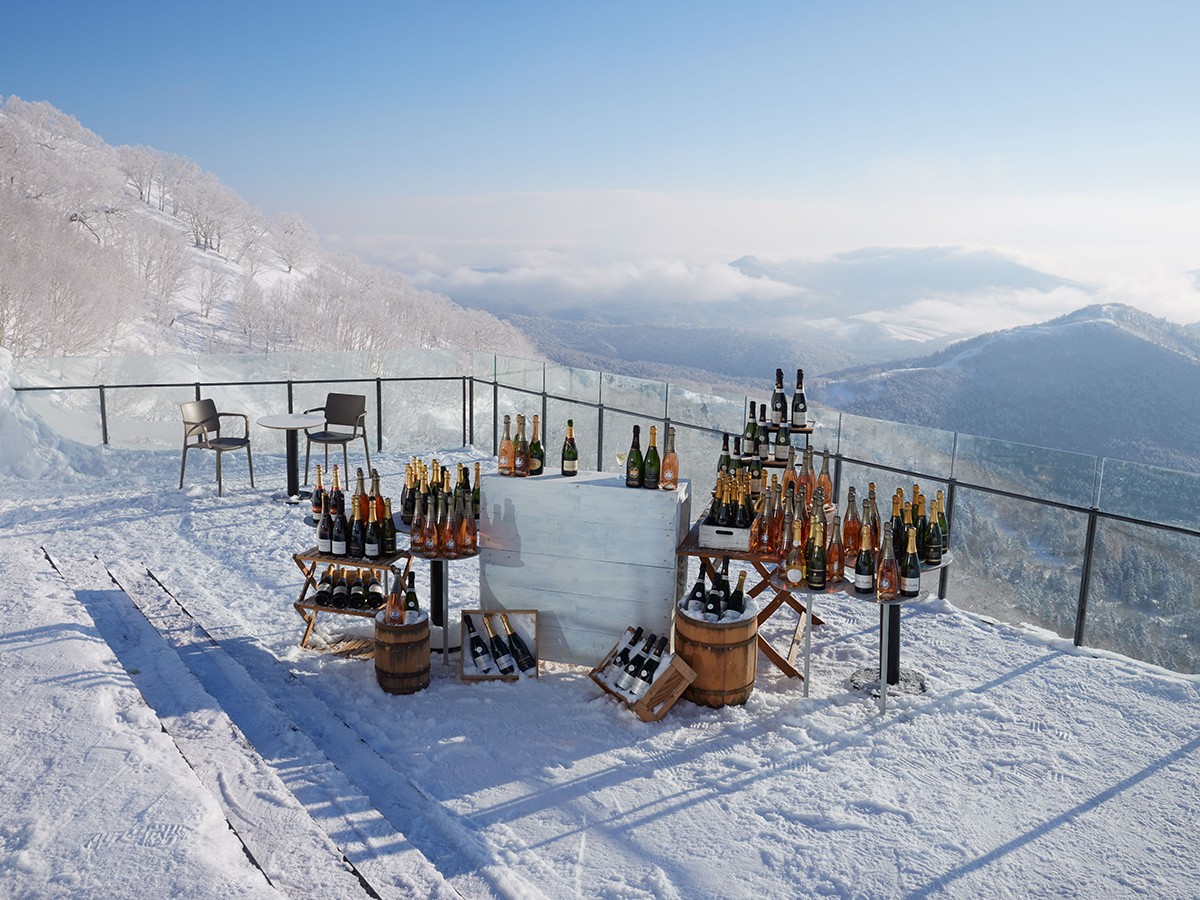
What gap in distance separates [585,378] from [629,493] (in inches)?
246

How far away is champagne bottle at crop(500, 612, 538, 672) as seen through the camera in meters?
4.91

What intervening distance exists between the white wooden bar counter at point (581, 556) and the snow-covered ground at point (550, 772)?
1.16ft

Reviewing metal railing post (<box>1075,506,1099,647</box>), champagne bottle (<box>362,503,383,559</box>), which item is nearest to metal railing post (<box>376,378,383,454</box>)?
champagne bottle (<box>362,503,383,559</box>)

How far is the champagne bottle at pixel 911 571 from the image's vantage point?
452 centimetres

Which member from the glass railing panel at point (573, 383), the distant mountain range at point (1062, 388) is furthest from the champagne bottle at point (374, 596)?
the distant mountain range at point (1062, 388)

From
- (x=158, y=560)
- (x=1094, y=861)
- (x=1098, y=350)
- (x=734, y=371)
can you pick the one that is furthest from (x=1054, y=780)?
(x=1098, y=350)

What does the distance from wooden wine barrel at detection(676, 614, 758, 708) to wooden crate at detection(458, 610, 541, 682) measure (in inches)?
32.8

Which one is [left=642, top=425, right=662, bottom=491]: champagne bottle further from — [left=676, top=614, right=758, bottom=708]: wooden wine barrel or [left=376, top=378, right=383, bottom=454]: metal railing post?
[left=376, top=378, right=383, bottom=454]: metal railing post

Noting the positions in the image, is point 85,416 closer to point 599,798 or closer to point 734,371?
point 599,798

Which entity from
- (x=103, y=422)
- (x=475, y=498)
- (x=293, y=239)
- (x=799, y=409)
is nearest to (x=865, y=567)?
(x=799, y=409)

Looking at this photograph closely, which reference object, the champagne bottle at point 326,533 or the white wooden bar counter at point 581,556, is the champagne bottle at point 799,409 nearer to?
the white wooden bar counter at point 581,556

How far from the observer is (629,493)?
15.6 ft

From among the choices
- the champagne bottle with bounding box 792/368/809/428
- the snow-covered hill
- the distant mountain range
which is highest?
the snow-covered hill

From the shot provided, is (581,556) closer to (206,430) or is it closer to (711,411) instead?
(711,411)
